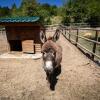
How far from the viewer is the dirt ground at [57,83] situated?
14.2ft

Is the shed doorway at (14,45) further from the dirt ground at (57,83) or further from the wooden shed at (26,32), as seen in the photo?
the dirt ground at (57,83)

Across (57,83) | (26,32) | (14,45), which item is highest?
(26,32)

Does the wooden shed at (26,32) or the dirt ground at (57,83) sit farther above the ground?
Answer: the wooden shed at (26,32)

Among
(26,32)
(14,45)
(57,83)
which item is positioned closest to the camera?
(57,83)

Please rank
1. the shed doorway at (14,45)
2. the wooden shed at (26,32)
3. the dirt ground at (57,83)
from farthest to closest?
the shed doorway at (14,45), the wooden shed at (26,32), the dirt ground at (57,83)

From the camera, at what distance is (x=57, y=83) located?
493cm

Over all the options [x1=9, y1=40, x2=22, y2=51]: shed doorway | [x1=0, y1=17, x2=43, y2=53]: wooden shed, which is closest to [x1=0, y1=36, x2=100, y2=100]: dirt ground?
[x1=0, y1=17, x2=43, y2=53]: wooden shed

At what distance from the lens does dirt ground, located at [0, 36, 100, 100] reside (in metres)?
4.33

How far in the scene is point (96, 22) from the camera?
35.7 metres

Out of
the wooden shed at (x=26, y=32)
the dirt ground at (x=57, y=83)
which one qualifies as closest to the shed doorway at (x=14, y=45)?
Result: the wooden shed at (x=26, y=32)

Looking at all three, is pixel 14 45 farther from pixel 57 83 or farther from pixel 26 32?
pixel 57 83

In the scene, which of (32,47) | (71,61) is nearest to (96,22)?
(32,47)

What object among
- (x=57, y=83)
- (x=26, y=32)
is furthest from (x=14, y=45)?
(x=57, y=83)

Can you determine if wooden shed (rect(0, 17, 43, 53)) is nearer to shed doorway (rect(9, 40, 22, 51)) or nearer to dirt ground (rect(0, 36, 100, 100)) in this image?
shed doorway (rect(9, 40, 22, 51))
